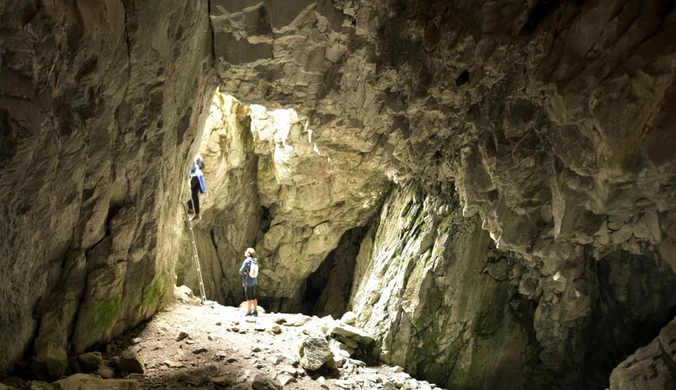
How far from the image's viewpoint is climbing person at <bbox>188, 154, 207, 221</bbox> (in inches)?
450

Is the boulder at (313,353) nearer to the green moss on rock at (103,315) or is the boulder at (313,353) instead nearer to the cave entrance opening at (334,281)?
the green moss on rock at (103,315)

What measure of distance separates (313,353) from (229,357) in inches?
59.3

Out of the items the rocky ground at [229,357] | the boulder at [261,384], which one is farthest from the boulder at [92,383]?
the boulder at [261,384]

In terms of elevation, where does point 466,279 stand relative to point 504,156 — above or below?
below

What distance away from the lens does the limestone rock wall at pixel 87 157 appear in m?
4.98

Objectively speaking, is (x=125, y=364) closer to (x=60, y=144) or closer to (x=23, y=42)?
(x=60, y=144)

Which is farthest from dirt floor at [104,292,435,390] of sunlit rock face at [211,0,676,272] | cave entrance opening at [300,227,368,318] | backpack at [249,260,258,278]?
cave entrance opening at [300,227,368,318]

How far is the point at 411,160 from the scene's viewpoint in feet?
32.6

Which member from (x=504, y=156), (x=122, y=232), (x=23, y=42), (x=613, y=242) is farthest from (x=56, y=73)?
(x=613, y=242)

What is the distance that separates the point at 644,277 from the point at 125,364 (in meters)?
8.47

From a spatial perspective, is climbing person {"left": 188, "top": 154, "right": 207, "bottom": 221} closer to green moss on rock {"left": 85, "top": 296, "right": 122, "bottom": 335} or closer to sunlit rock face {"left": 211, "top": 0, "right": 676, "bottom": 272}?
sunlit rock face {"left": 211, "top": 0, "right": 676, "bottom": 272}

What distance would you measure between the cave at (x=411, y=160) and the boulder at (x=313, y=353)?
1.84 metres

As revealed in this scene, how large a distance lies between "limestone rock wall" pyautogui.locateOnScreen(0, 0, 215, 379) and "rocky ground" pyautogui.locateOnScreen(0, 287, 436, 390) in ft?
1.46

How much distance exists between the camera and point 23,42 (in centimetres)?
470
